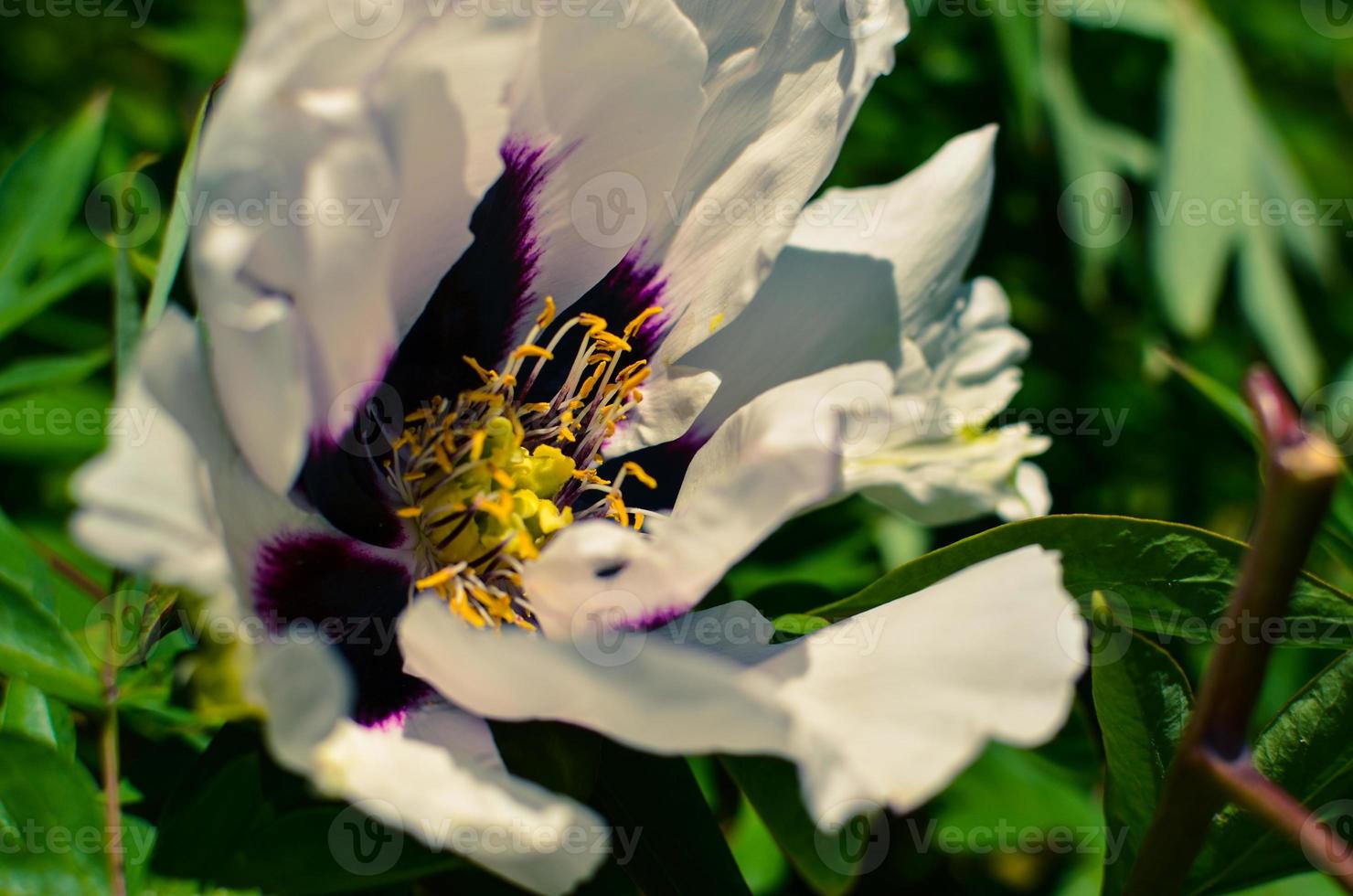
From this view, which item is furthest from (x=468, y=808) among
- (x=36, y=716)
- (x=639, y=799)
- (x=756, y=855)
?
(x=756, y=855)

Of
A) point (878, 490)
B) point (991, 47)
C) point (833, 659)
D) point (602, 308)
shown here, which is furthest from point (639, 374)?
point (991, 47)

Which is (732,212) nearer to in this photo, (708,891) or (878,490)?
(878,490)

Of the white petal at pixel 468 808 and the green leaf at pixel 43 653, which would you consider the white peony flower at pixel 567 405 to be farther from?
the green leaf at pixel 43 653

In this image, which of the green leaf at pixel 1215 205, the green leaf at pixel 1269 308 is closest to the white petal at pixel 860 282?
the green leaf at pixel 1215 205

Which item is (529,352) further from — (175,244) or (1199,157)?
(1199,157)

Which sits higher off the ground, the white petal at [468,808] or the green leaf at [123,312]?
the green leaf at [123,312]

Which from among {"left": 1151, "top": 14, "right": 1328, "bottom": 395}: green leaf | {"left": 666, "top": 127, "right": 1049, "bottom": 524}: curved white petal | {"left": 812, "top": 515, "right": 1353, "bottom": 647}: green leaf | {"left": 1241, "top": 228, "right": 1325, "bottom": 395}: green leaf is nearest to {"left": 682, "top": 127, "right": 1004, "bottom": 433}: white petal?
{"left": 666, "top": 127, "right": 1049, "bottom": 524}: curved white petal
